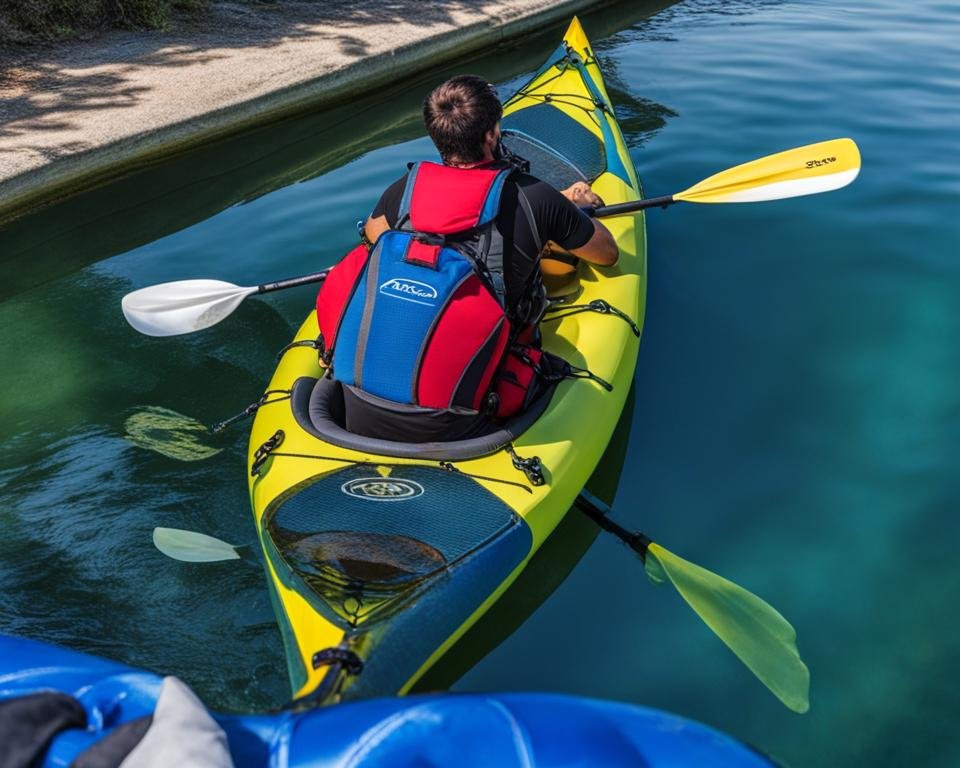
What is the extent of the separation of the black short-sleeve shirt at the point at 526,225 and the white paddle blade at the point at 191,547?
1.24 meters

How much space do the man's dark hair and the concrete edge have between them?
13.0 feet

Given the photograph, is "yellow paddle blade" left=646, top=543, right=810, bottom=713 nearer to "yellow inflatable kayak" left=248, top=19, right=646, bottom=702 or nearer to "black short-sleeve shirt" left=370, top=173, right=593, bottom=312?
"yellow inflatable kayak" left=248, top=19, right=646, bottom=702

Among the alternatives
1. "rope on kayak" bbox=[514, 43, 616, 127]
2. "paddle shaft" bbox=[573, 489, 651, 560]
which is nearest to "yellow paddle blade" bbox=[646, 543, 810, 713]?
"paddle shaft" bbox=[573, 489, 651, 560]

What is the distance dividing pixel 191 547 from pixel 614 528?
56.6 inches

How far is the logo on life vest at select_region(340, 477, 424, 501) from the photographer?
278 cm

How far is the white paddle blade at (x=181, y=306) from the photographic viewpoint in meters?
4.07

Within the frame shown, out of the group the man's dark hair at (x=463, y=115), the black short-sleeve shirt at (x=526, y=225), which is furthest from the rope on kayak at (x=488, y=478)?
the man's dark hair at (x=463, y=115)

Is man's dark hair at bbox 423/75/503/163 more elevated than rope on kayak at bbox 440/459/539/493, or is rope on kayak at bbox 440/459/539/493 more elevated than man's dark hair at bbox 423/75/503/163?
man's dark hair at bbox 423/75/503/163

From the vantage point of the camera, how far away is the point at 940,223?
17.2 ft

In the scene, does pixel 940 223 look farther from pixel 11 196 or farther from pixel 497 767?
pixel 11 196

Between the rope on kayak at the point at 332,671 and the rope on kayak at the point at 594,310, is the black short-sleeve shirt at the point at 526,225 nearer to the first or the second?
the rope on kayak at the point at 594,310

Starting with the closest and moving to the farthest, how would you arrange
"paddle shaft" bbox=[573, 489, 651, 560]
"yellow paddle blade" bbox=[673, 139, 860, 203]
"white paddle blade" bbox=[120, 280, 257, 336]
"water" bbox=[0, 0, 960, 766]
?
"water" bbox=[0, 0, 960, 766] < "paddle shaft" bbox=[573, 489, 651, 560] < "white paddle blade" bbox=[120, 280, 257, 336] < "yellow paddle blade" bbox=[673, 139, 860, 203]

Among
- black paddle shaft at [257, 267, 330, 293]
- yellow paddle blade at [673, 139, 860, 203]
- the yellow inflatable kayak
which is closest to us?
the yellow inflatable kayak

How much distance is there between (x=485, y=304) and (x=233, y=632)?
130 centimetres
